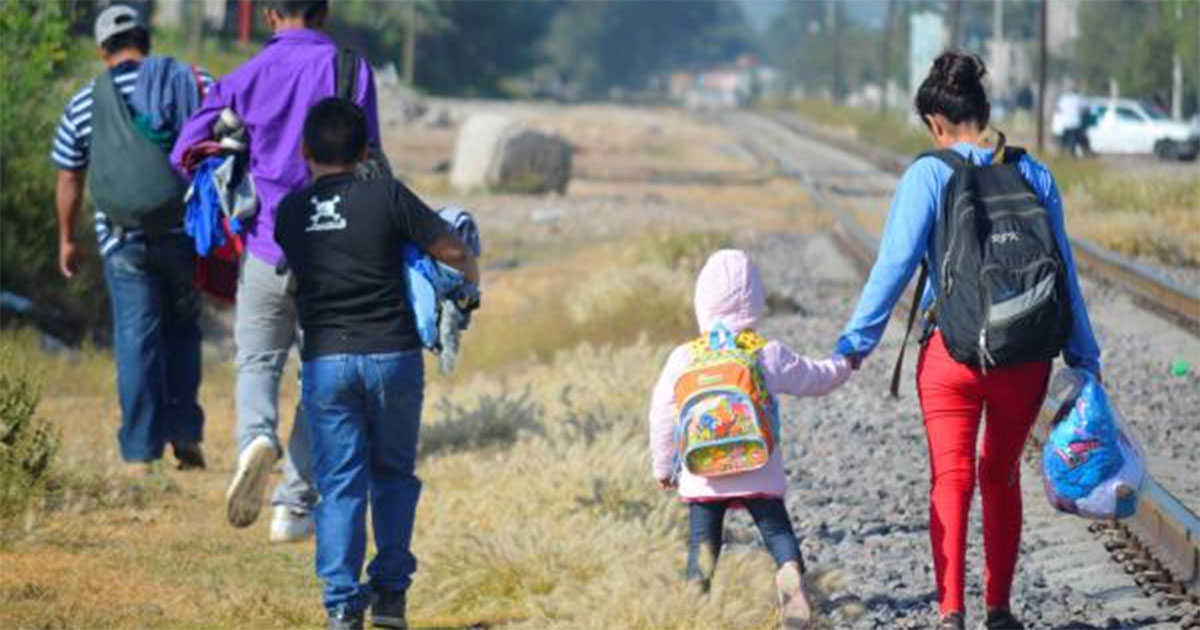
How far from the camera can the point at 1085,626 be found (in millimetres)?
8055

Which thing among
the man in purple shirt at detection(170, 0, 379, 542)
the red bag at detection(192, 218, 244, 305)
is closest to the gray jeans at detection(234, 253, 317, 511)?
the man in purple shirt at detection(170, 0, 379, 542)

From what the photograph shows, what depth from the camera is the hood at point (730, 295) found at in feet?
24.6

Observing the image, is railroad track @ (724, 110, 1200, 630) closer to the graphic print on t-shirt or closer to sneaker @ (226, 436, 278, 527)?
→ the graphic print on t-shirt

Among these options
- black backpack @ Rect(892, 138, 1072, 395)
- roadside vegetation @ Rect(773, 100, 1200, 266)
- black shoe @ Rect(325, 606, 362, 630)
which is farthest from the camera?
roadside vegetation @ Rect(773, 100, 1200, 266)

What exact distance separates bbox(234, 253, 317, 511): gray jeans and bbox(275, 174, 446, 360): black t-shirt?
4.97 feet

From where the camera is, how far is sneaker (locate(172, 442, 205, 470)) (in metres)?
11.6

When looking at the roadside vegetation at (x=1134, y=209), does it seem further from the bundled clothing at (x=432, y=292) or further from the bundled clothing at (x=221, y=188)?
the bundled clothing at (x=432, y=292)

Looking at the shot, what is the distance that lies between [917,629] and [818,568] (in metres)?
0.76

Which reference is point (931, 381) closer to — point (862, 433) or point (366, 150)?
point (366, 150)


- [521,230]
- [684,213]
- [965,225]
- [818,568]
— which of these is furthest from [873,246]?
[965,225]

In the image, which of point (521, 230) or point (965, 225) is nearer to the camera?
point (965, 225)

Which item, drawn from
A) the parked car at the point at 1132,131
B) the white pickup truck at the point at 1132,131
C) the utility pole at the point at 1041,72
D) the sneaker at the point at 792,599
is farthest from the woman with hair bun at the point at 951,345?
the parked car at the point at 1132,131

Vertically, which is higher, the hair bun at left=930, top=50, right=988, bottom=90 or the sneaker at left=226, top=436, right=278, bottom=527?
the hair bun at left=930, top=50, right=988, bottom=90

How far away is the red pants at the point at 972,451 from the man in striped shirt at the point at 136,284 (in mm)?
4287
